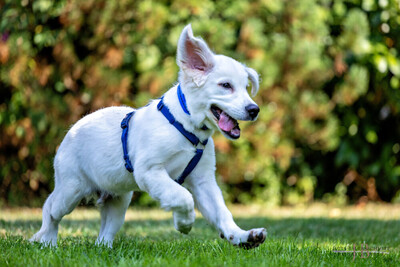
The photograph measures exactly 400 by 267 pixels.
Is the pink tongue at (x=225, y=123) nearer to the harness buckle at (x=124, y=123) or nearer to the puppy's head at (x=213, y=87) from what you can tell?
the puppy's head at (x=213, y=87)

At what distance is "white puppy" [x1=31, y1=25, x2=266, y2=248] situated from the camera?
3586mm

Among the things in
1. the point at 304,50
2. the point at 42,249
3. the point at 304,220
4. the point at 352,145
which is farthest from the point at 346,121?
the point at 42,249

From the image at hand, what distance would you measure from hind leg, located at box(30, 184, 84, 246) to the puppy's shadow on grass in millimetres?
543

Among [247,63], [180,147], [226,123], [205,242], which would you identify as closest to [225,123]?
[226,123]

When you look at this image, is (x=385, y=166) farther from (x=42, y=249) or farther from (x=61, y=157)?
(x=42, y=249)

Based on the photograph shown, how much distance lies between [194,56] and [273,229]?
259 centimetres

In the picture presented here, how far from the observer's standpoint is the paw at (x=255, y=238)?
3.32 m

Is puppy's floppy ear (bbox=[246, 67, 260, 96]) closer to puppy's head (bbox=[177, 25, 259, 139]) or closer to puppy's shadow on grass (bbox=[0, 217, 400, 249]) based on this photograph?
puppy's head (bbox=[177, 25, 259, 139])

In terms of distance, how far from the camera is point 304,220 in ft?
21.8

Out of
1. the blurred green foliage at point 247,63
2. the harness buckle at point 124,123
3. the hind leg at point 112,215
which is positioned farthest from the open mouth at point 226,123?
the blurred green foliage at point 247,63

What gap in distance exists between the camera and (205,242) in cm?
425

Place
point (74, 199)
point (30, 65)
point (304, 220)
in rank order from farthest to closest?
point (30, 65), point (304, 220), point (74, 199)

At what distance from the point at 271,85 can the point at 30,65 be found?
3.49 metres

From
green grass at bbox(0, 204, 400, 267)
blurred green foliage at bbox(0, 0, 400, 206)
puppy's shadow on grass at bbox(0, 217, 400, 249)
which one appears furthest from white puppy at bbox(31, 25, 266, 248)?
blurred green foliage at bbox(0, 0, 400, 206)
